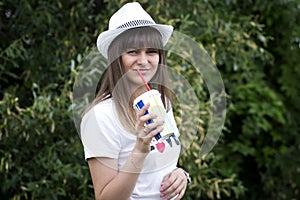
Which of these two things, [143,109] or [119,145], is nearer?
[143,109]

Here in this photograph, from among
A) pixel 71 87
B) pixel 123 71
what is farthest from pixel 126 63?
pixel 71 87

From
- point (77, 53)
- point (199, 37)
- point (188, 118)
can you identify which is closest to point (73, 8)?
point (77, 53)

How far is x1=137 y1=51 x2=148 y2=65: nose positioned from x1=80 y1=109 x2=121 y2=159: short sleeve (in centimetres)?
18

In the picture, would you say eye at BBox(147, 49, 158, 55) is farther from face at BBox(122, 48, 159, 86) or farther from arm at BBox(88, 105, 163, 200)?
arm at BBox(88, 105, 163, 200)

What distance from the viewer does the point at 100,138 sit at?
1809 millimetres

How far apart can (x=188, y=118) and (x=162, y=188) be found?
1.15 metres

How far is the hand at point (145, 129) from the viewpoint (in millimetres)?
1648

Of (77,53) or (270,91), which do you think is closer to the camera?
(77,53)

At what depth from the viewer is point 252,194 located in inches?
190

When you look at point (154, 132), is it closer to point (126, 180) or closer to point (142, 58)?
point (126, 180)

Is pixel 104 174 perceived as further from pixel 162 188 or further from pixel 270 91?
pixel 270 91

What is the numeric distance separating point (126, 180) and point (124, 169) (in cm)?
3

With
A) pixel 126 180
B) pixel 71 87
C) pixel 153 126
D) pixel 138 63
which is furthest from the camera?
pixel 71 87

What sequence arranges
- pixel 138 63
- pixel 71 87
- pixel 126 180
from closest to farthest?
pixel 126 180 → pixel 138 63 → pixel 71 87
